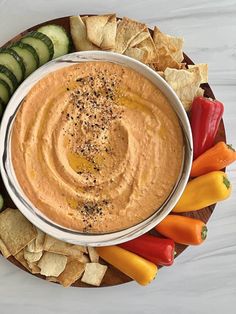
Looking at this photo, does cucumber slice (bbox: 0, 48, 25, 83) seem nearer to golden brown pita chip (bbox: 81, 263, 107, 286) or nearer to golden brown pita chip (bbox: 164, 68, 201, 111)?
golden brown pita chip (bbox: 164, 68, 201, 111)

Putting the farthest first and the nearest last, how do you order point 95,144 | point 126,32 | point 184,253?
point 184,253
point 126,32
point 95,144

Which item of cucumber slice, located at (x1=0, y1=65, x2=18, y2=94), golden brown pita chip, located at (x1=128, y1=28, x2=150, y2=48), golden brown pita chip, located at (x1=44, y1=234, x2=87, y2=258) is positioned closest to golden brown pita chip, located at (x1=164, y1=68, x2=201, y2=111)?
golden brown pita chip, located at (x1=128, y1=28, x2=150, y2=48)

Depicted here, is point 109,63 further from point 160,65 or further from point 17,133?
point 17,133

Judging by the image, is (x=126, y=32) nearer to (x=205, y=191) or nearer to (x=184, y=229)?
(x=205, y=191)

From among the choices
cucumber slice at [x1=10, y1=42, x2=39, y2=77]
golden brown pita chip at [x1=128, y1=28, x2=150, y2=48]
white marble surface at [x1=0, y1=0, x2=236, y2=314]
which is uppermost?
cucumber slice at [x1=10, y1=42, x2=39, y2=77]

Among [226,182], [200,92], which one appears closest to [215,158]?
[226,182]

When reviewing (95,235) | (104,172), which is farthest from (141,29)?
(95,235)

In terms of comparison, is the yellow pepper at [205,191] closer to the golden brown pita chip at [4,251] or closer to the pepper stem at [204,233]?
the pepper stem at [204,233]
